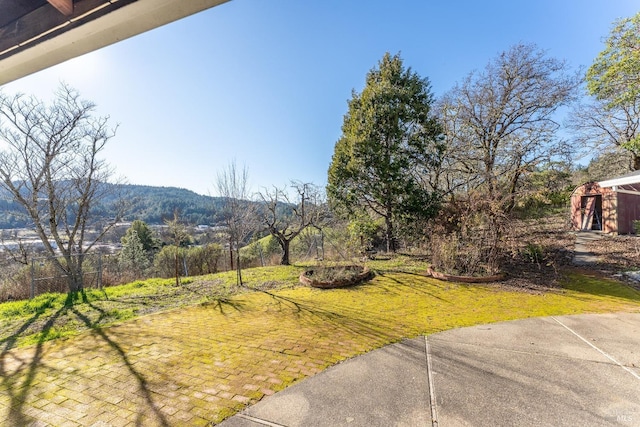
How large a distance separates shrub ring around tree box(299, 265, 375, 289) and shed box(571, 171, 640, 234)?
10.5 metres

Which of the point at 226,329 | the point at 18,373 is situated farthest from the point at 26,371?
the point at 226,329

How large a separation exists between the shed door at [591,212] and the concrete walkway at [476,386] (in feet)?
56.6

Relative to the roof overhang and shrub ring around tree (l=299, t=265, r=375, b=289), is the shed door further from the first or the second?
the roof overhang

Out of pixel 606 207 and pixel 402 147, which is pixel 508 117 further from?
pixel 606 207

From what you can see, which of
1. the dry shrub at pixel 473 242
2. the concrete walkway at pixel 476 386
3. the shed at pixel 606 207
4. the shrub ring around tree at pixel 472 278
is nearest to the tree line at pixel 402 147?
the dry shrub at pixel 473 242

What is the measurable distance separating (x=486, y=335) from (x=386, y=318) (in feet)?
4.83

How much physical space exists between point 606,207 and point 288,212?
16.5 m

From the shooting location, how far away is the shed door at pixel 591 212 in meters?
16.1

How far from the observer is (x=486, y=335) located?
152 inches

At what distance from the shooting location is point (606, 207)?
14664 millimetres

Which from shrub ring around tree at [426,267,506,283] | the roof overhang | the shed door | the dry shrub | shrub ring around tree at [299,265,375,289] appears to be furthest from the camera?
the shed door

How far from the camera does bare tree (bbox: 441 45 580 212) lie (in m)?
→ 10.9

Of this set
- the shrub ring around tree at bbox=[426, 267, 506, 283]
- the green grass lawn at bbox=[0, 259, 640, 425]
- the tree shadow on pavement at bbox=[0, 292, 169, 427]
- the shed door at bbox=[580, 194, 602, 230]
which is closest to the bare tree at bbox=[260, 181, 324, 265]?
the green grass lawn at bbox=[0, 259, 640, 425]

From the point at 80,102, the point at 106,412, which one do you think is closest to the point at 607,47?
the point at 106,412
